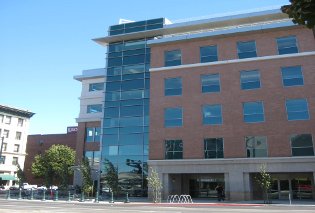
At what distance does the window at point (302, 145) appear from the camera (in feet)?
106

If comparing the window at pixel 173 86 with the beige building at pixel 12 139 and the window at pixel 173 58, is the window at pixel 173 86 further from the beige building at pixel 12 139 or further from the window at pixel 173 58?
the beige building at pixel 12 139

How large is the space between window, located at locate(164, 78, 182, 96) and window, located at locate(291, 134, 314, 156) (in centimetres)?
1266

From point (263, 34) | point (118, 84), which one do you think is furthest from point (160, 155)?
point (263, 34)

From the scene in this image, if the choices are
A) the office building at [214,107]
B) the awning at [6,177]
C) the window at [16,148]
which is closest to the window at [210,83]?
the office building at [214,107]

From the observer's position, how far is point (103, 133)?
4194cm

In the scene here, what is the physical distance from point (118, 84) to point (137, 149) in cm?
840

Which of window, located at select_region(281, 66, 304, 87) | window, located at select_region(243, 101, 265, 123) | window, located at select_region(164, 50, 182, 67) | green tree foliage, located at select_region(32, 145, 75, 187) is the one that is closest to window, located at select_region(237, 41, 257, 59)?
window, located at select_region(281, 66, 304, 87)

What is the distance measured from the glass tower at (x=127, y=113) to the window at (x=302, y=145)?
51.5ft

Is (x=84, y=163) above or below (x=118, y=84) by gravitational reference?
below

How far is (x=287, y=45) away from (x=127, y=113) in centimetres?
1920

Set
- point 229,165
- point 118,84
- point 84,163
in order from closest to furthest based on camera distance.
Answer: point 229,165 < point 84,163 < point 118,84

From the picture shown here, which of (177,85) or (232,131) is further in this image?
(177,85)

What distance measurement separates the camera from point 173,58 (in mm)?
39812

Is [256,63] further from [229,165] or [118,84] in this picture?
[118,84]
